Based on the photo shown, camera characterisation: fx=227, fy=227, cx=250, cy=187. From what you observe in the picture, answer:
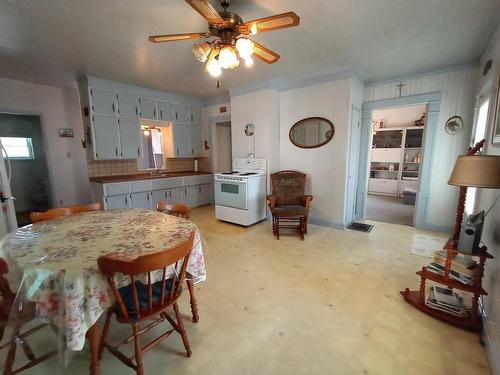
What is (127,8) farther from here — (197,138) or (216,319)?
(197,138)

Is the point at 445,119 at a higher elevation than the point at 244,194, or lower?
higher

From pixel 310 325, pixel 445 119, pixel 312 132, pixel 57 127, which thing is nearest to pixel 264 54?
pixel 312 132

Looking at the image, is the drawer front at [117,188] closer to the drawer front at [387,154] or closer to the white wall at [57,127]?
the white wall at [57,127]

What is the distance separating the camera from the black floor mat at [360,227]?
3764 mm

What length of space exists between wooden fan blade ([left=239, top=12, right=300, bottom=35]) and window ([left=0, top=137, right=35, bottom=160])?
5.81 metres

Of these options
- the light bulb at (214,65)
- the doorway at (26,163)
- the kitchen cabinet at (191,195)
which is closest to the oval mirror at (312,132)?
the light bulb at (214,65)

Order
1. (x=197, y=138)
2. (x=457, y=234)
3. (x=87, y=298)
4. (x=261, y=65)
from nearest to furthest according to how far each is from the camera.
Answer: (x=87, y=298)
(x=457, y=234)
(x=261, y=65)
(x=197, y=138)

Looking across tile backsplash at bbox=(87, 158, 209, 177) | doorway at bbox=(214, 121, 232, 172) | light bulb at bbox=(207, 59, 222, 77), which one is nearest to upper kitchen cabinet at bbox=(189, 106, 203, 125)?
doorway at bbox=(214, 121, 232, 172)

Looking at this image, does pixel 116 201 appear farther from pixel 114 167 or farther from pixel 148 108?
pixel 148 108

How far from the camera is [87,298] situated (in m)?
1.12

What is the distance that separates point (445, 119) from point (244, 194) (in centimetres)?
326

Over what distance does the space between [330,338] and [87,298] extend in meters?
1.58

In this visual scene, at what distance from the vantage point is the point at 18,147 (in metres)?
4.88

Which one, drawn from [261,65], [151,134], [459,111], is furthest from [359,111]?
[151,134]
